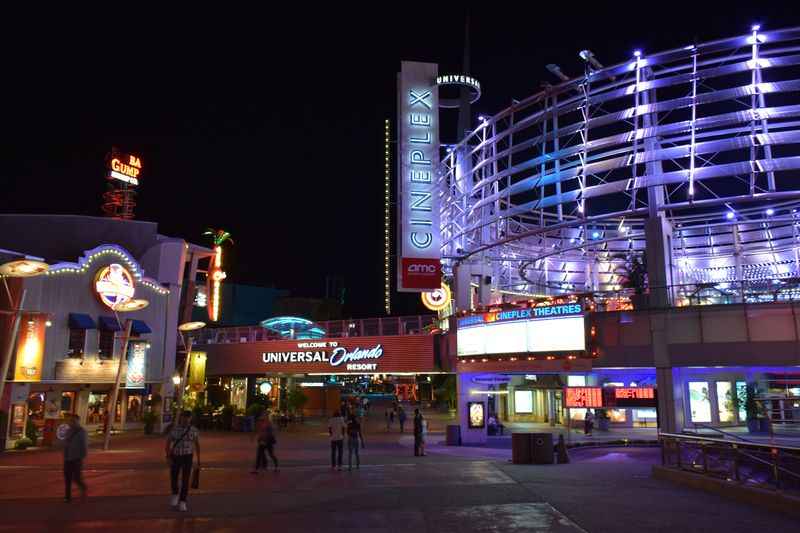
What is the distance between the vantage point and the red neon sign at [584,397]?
24.7 m

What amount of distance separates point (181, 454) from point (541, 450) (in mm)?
11923

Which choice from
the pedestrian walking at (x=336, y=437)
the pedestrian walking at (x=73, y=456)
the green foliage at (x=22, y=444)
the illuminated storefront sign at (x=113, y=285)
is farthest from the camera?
the illuminated storefront sign at (x=113, y=285)

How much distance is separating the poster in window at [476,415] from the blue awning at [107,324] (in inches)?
729

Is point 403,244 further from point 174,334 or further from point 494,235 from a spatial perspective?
point 174,334

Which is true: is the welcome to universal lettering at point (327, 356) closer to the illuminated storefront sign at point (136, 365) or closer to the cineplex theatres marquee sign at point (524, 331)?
the cineplex theatres marquee sign at point (524, 331)

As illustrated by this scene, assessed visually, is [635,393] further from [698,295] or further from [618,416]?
[618,416]

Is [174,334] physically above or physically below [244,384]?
above

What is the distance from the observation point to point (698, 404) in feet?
97.9

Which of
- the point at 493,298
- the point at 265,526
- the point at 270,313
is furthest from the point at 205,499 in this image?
the point at 270,313

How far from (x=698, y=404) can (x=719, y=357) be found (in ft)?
28.5

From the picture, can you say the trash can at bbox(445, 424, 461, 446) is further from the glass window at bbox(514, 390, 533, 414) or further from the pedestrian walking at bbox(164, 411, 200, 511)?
the pedestrian walking at bbox(164, 411, 200, 511)

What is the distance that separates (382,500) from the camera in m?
12.5

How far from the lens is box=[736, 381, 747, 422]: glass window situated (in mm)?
28486

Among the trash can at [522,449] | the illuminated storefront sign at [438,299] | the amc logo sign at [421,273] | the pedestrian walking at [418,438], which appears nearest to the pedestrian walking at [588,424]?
the amc logo sign at [421,273]
